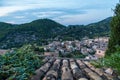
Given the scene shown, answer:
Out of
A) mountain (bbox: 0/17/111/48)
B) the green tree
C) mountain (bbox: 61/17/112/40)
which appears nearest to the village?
the green tree

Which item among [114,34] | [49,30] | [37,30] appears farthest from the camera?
[49,30]

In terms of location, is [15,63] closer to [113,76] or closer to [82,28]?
[113,76]

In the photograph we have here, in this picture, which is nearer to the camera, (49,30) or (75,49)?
(75,49)

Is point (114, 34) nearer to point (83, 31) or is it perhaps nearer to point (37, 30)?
point (37, 30)

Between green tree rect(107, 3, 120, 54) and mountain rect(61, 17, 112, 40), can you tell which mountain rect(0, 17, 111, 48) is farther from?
green tree rect(107, 3, 120, 54)

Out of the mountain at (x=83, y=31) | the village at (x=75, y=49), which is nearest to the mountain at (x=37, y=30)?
the mountain at (x=83, y=31)

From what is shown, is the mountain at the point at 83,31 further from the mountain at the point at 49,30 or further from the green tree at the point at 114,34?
the green tree at the point at 114,34

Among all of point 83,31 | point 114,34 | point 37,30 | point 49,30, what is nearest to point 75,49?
point 114,34

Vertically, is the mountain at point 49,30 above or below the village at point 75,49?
above

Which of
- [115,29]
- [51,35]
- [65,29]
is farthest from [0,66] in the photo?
[65,29]

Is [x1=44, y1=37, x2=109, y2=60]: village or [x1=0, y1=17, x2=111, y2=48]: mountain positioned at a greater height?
[x1=0, y1=17, x2=111, y2=48]: mountain

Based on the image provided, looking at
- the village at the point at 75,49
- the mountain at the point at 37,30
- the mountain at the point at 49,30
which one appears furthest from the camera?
the mountain at the point at 49,30
